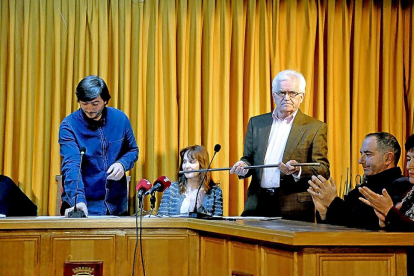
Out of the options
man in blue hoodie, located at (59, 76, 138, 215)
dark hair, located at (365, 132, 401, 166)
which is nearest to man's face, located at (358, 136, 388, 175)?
dark hair, located at (365, 132, 401, 166)

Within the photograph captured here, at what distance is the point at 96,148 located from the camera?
14.3ft

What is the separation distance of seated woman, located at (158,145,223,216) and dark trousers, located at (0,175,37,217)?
898mm

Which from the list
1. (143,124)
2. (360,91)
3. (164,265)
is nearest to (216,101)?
(143,124)

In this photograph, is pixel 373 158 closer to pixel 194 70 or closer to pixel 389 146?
pixel 389 146

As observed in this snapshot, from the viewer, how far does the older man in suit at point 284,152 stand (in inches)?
165

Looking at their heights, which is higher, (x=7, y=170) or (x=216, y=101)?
(x=216, y=101)

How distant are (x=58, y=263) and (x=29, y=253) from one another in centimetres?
17

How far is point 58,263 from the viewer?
3801 millimetres

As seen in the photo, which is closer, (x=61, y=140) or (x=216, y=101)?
(x=61, y=140)

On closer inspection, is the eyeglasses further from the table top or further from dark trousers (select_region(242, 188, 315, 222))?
the table top

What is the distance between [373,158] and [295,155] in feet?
1.77

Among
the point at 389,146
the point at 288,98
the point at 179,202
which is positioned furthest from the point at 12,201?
the point at 389,146

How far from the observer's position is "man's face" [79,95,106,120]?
436 cm

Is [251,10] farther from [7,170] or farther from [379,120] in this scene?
[7,170]
